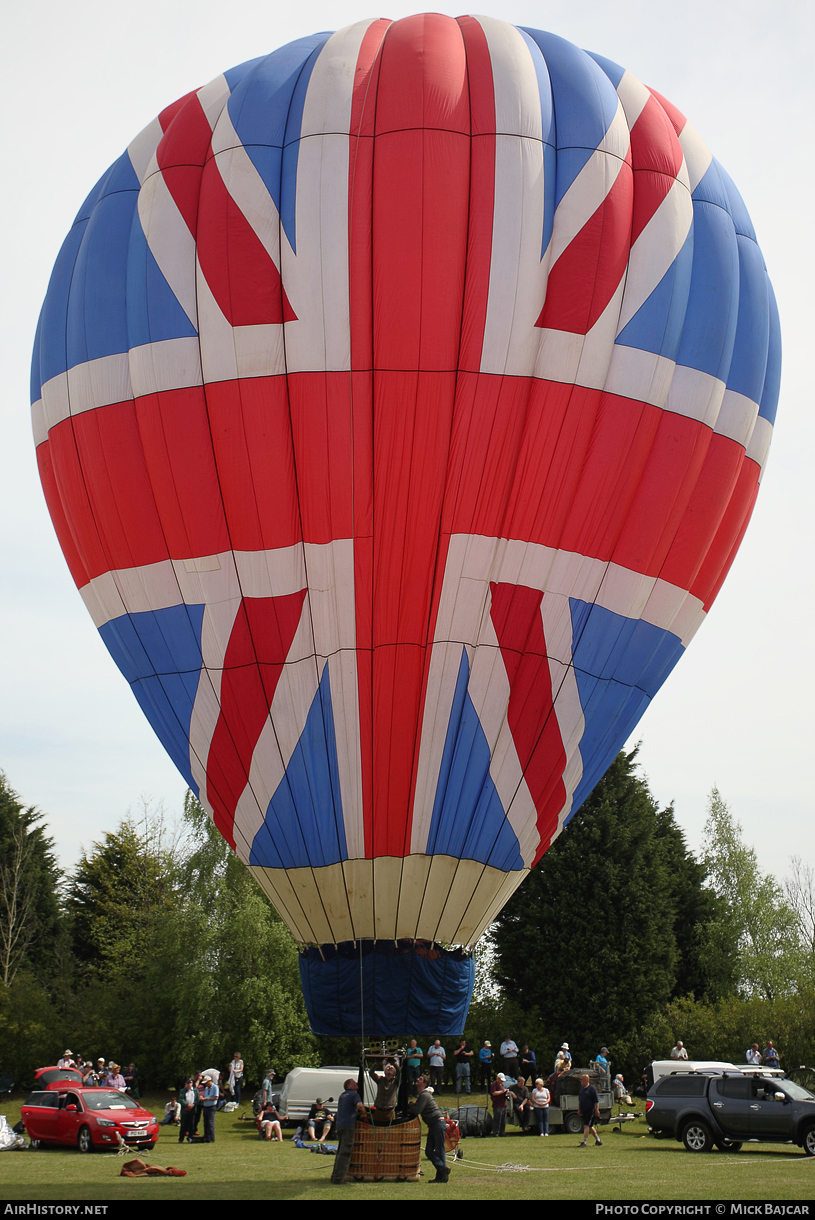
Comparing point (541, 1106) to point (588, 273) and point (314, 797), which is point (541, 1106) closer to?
point (314, 797)

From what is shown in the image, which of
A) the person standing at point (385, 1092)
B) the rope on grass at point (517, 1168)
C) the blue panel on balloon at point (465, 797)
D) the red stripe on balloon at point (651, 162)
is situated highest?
the red stripe on balloon at point (651, 162)

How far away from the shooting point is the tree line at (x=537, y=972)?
74.9ft

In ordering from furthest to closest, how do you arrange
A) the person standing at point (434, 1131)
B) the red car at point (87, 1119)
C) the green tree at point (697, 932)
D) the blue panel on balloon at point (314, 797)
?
the green tree at point (697, 932), the red car at point (87, 1119), the person standing at point (434, 1131), the blue panel on balloon at point (314, 797)

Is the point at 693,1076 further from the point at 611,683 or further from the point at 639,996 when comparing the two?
the point at 639,996

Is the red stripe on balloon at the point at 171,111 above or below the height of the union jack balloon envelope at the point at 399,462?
above

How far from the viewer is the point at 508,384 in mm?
9430

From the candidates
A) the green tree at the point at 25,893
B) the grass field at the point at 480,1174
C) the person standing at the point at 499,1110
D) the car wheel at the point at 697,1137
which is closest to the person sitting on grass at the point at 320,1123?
the grass field at the point at 480,1174

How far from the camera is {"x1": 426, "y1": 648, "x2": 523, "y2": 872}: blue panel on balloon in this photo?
9.29 m

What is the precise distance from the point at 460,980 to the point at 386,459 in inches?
170

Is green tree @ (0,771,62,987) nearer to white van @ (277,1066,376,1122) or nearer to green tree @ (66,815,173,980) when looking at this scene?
green tree @ (66,815,173,980)

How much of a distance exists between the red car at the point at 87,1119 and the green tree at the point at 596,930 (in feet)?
41.6

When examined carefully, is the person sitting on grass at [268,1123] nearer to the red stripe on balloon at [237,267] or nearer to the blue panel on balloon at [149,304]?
the blue panel on balloon at [149,304]

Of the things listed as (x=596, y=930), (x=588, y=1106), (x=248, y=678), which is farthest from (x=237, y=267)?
(x=596, y=930)

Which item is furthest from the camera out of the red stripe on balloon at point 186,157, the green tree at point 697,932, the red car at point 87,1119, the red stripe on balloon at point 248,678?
the green tree at point 697,932
